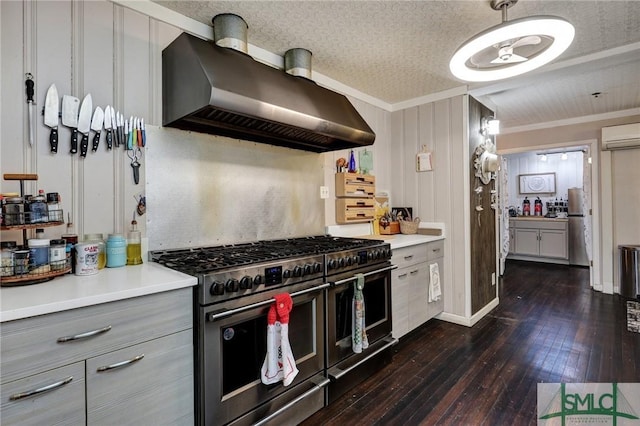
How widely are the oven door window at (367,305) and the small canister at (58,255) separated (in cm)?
141

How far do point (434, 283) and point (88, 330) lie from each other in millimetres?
2776

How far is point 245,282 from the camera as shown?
1512mm

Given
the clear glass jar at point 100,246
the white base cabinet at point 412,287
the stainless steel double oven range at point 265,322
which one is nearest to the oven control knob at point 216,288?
the stainless steel double oven range at point 265,322

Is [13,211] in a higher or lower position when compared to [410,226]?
higher

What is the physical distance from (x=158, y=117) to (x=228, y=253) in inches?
35.7

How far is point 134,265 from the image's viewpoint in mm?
1686

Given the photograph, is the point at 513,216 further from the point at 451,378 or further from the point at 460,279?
the point at 451,378

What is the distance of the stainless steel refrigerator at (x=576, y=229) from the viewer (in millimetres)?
5988

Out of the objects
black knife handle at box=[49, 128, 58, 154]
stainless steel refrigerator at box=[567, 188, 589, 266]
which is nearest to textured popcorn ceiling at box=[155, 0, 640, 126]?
black knife handle at box=[49, 128, 58, 154]

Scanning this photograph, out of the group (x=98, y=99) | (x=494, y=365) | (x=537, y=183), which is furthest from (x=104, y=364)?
(x=537, y=183)

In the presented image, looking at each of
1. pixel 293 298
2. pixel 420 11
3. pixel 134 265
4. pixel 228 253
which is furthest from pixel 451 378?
pixel 420 11

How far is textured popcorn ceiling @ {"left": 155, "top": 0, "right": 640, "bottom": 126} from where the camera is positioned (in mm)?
1930

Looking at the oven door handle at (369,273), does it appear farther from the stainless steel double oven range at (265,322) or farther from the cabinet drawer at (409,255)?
the cabinet drawer at (409,255)

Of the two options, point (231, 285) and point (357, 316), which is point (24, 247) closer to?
point (231, 285)
